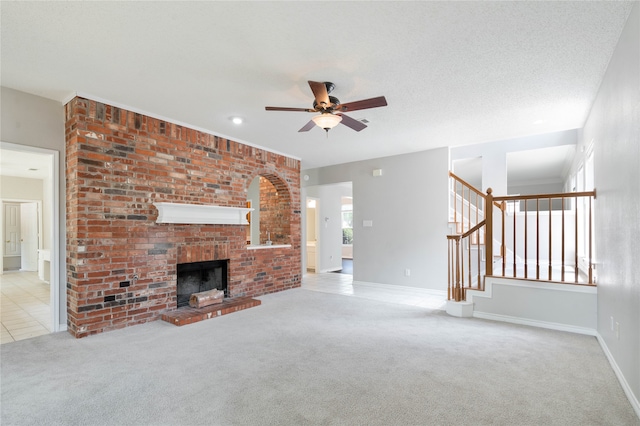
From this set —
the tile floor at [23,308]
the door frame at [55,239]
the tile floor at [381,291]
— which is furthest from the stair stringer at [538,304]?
the tile floor at [23,308]

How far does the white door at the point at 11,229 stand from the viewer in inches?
337

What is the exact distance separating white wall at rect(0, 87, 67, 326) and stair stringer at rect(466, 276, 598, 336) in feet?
16.0

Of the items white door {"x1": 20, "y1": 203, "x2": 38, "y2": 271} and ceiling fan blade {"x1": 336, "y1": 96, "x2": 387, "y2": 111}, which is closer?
ceiling fan blade {"x1": 336, "y1": 96, "x2": 387, "y2": 111}

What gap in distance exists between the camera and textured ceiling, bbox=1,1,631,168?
216 centimetres

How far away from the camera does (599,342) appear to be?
3.22 metres

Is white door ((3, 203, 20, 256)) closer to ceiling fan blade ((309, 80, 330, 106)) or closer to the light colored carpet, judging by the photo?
the light colored carpet

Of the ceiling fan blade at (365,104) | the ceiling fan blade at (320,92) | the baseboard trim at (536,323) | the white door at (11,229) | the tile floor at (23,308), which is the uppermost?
the ceiling fan blade at (320,92)

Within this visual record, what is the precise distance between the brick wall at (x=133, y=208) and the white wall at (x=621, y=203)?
4.49 meters

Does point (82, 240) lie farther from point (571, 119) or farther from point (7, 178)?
point (7, 178)

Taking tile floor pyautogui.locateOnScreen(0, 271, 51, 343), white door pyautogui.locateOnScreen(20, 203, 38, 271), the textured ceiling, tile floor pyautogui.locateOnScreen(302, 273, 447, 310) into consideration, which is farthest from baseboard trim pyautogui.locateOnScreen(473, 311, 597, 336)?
white door pyautogui.locateOnScreen(20, 203, 38, 271)

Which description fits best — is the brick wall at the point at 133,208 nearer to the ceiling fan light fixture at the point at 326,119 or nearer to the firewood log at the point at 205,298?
the firewood log at the point at 205,298

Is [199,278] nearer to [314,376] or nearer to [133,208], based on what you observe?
[133,208]

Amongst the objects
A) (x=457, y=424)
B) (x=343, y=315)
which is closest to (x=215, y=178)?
(x=343, y=315)

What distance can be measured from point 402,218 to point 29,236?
9.54 meters
